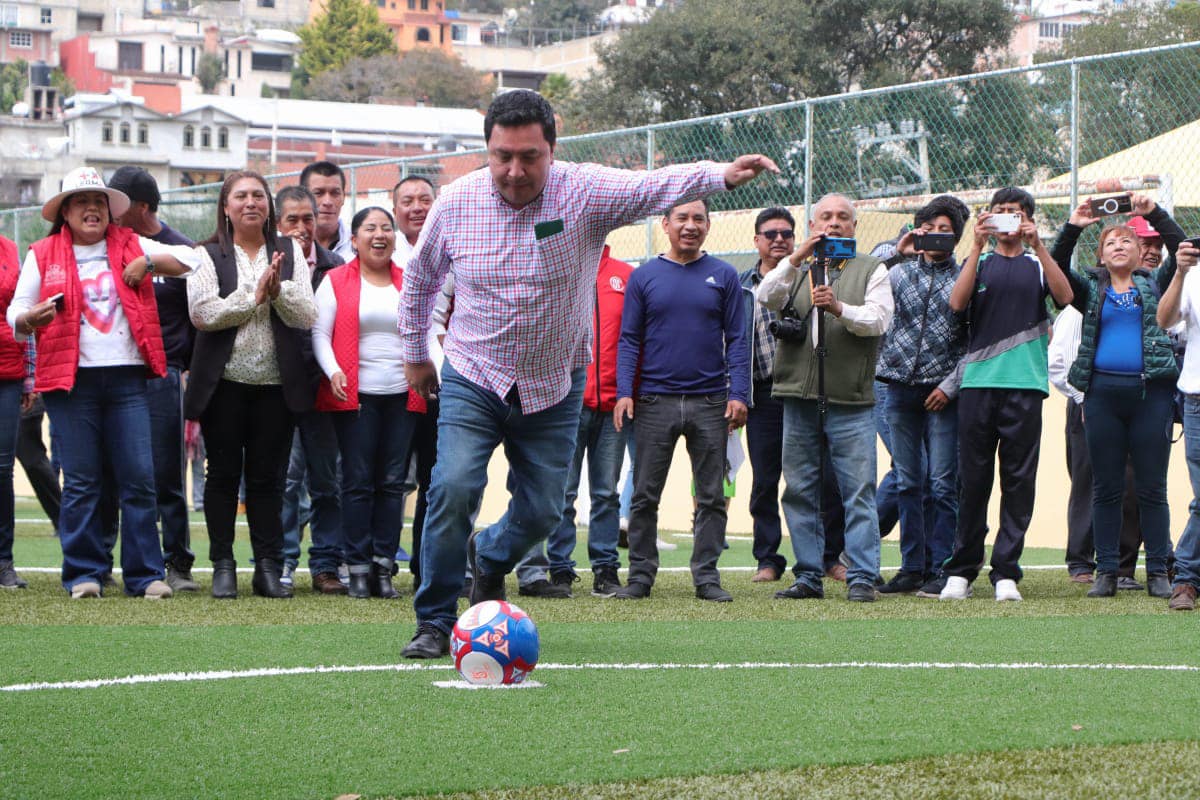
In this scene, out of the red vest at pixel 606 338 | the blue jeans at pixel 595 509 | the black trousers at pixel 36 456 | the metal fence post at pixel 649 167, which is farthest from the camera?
the metal fence post at pixel 649 167

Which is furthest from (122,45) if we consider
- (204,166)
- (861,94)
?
(861,94)

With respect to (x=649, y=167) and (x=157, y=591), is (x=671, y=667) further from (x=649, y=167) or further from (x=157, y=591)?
(x=649, y=167)

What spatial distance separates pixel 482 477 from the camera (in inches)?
271

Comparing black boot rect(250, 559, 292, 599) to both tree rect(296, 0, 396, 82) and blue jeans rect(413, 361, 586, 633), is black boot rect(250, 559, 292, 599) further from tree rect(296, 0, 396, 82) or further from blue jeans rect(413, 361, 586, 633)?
tree rect(296, 0, 396, 82)

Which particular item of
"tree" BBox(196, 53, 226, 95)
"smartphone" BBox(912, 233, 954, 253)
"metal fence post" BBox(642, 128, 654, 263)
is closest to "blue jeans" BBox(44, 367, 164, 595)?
"smartphone" BBox(912, 233, 954, 253)

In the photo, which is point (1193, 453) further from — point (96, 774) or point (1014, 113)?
point (96, 774)

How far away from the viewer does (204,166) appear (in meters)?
98.6

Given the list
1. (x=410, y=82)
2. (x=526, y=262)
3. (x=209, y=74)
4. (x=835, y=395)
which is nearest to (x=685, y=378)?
(x=835, y=395)

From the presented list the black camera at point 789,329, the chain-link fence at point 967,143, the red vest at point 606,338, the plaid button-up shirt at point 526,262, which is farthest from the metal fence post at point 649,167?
the plaid button-up shirt at point 526,262

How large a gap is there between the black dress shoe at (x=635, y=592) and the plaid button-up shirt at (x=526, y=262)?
9.40 feet

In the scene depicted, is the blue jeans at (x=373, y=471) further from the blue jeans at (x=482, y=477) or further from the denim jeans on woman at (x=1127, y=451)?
the denim jeans on woman at (x=1127, y=451)

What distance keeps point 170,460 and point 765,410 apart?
3.43 metres

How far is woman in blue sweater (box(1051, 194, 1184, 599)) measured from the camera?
30.9 ft

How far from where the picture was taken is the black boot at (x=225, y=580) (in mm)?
9352
